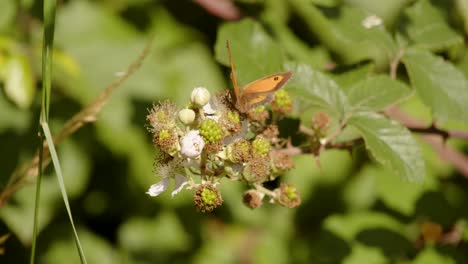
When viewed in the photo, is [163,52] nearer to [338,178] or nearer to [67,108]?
[67,108]

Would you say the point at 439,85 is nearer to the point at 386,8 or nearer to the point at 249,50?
the point at 249,50

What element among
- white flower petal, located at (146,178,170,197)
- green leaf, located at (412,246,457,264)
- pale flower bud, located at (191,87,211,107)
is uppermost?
pale flower bud, located at (191,87,211,107)

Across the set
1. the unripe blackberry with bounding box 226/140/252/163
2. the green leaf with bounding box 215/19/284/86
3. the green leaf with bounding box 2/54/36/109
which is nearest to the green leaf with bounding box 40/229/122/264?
the green leaf with bounding box 2/54/36/109

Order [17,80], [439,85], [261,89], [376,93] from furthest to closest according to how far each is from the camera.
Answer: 1. [17,80]
2. [439,85]
3. [376,93]
4. [261,89]

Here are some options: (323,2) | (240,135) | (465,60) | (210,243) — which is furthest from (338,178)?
(240,135)

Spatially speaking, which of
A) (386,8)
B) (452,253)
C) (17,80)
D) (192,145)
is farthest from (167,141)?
(386,8)

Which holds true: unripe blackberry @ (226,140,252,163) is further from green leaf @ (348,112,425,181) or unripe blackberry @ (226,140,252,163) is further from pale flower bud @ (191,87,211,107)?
green leaf @ (348,112,425,181)
